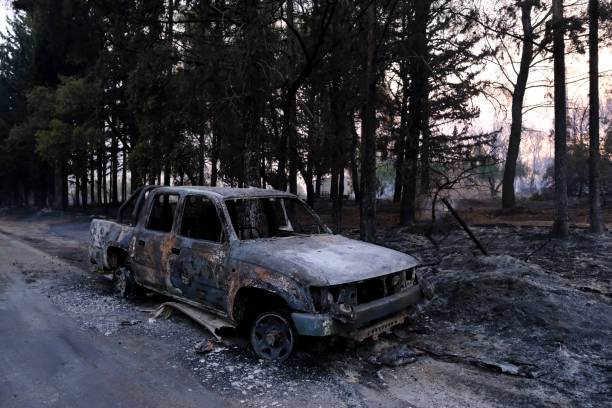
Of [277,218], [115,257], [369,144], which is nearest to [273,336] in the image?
[277,218]

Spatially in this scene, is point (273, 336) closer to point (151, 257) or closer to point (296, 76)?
point (151, 257)

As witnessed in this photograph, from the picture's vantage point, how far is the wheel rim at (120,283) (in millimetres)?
6438

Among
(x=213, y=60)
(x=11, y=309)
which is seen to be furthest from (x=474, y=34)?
(x=11, y=309)

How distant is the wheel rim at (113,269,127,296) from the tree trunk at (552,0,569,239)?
10454 millimetres

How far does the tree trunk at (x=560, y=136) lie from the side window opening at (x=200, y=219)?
9.71 metres

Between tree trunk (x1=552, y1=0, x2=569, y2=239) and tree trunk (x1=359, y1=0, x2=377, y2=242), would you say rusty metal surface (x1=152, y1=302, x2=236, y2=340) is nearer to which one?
tree trunk (x1=359, y1=0, x2=377, y2=242)

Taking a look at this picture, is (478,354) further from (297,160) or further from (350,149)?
(297,160)

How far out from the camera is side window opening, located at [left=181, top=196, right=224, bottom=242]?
16.9 feet

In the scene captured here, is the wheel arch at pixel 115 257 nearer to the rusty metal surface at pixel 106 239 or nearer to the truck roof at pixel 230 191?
the rusty metal surface at pixel 106 239

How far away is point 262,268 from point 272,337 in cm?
71

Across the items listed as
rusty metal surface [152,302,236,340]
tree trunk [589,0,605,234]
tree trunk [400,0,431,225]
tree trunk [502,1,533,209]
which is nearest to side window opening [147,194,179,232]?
rusty metal surface [152,302,236,340]

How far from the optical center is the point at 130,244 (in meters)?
6.26

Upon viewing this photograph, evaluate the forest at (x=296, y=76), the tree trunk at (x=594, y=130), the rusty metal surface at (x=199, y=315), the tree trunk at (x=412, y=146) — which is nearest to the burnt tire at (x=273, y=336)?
the rusty metal surface at (x=199, y=315)

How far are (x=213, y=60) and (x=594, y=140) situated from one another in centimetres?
1017
